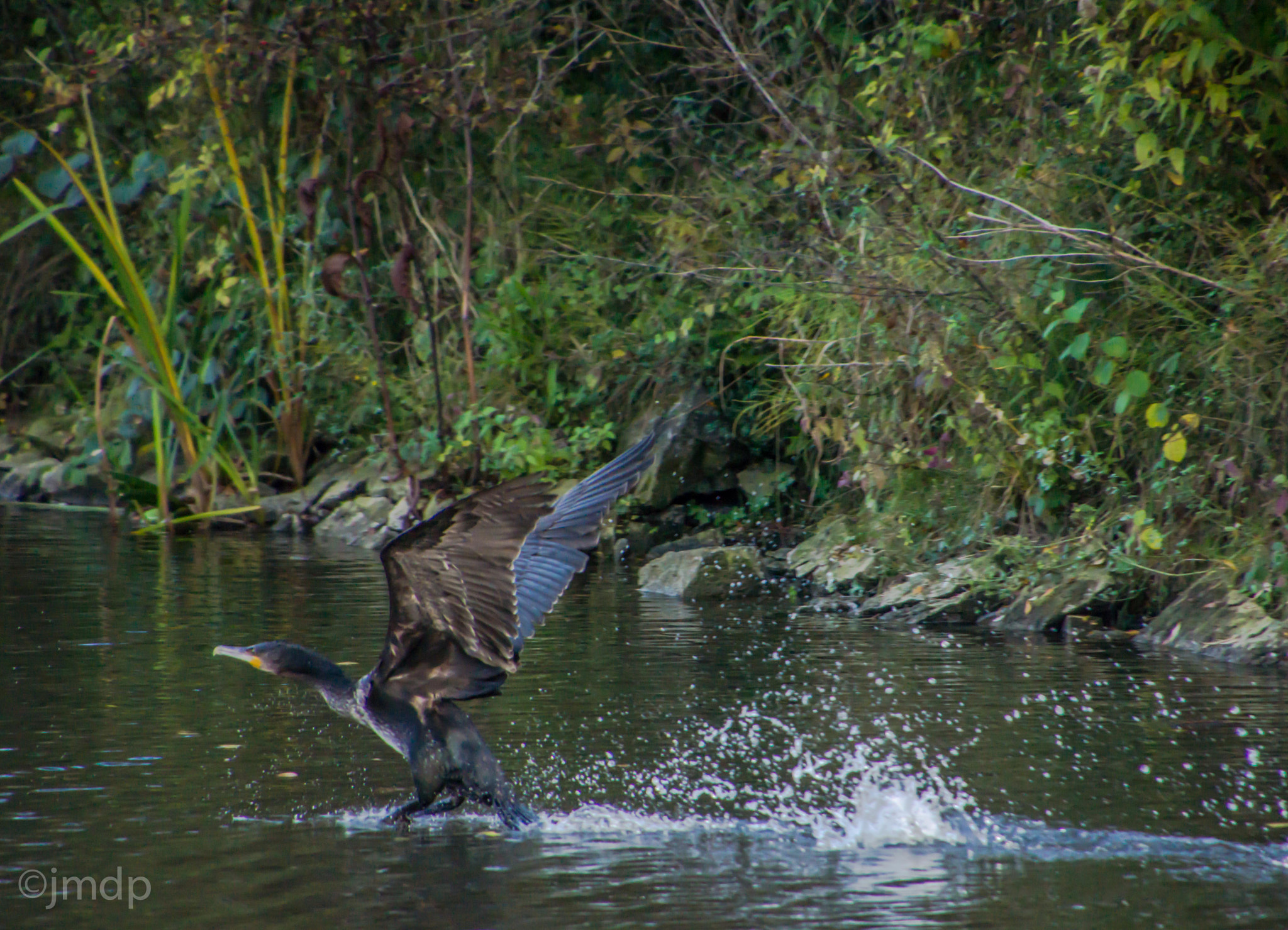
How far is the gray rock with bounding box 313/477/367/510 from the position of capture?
1151 cm

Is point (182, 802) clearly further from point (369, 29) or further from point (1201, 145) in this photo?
point (369, 29)

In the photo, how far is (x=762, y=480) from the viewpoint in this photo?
10.2 meters

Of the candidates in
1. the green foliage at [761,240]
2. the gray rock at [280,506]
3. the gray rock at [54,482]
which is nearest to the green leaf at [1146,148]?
the green foliage at [761,240]

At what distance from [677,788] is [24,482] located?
1050cm

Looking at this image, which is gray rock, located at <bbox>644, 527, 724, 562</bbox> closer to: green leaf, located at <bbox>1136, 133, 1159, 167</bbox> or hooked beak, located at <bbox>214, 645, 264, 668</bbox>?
green leaf, located at <bbox>1136, 133, 1159, 167</bbox>

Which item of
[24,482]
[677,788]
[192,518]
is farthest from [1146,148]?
[24,482]

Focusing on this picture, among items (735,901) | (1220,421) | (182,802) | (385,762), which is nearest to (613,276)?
(1220,421)

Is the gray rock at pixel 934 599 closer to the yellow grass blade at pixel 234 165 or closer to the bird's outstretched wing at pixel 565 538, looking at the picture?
the bird's outstretched wing at pixel 565 538

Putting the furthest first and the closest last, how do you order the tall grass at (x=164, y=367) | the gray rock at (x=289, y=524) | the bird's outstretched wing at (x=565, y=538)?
1. the gray rock at (x=289, y=524)
2. the tall grass at (x=164, y=367)
3. the bird's outstretched wing at (x=565, y=538)

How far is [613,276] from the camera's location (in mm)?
10867

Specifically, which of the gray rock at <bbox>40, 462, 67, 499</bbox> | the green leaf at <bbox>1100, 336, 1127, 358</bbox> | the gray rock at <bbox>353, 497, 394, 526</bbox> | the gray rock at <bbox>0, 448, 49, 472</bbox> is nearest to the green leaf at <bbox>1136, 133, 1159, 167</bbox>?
the green leaf at <bbox>1100, 336, 1127, 358</bbox>

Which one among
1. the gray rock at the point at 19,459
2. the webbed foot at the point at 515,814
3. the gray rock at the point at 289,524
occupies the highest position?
the gray rock at the point at 19,459

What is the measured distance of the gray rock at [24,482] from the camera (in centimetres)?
1315

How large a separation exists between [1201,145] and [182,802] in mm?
5144
